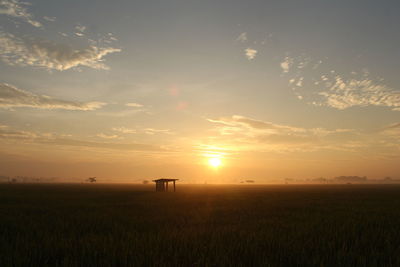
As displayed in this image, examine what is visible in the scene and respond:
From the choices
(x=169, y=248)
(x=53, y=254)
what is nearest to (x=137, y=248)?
(x=169, y=248)

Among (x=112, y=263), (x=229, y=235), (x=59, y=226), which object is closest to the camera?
(x=112, y=263)

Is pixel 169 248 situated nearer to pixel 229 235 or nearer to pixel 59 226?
pixel 229 235

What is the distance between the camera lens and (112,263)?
21.8ft

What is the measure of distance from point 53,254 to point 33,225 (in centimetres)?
619

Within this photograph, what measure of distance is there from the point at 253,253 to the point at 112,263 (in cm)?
369

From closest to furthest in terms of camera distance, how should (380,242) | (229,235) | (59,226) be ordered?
(380,242), (229,235), (59,226)

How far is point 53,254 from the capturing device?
7664 mm

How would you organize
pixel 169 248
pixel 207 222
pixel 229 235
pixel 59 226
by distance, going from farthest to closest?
pixel 207 222 → pixel 59 226 → pixel 229 235 → pixel 169 248

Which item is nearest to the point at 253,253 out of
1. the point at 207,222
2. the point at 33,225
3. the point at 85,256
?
the point at 85,256

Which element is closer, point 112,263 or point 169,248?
point 112,263

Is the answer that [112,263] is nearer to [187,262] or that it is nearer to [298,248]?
[187,262]

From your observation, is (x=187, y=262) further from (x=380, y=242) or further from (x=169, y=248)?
(x=380, y=242)

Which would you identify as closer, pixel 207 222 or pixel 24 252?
pixel 24 252

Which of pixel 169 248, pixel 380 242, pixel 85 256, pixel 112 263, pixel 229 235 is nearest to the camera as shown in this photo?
pixel 112 263
